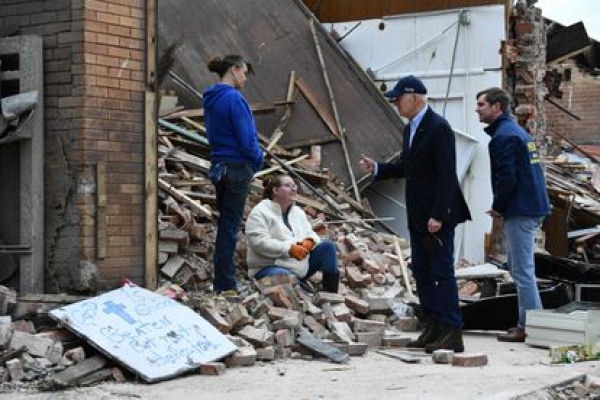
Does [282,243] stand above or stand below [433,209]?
below

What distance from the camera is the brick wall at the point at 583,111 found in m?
26.2

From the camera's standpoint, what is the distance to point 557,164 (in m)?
20.7

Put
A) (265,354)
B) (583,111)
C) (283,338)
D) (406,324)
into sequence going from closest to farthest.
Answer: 1. (265,354)
2. (283,338)
3. (406,324)
4. (583,111)

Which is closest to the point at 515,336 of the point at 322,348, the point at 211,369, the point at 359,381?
the point at 322,348

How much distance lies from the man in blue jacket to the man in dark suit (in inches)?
30.7

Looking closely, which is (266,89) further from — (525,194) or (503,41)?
(525,194)

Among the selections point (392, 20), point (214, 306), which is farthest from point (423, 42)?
point (214, 306)

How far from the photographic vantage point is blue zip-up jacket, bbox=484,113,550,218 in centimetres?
859

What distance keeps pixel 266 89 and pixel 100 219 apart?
6640 mm

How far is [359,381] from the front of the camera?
258 inches

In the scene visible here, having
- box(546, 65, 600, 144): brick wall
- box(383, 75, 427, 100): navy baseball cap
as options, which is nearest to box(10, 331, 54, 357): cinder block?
box(383, 75, 427, 100): navy baseball cap

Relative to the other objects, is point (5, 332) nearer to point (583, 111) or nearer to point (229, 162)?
point (229, 162)

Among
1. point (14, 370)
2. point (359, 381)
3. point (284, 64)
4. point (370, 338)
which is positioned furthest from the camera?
point (284, 64)

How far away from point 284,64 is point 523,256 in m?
6.70
